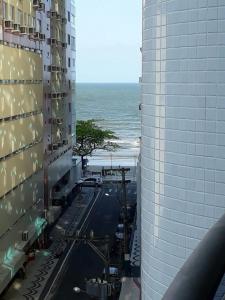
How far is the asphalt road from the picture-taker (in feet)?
92.2

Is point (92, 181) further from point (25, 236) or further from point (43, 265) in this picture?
point (25, 236)

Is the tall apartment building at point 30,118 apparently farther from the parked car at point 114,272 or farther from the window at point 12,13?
the parked car at point 114,272

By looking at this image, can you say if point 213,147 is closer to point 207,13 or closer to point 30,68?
point 207,13

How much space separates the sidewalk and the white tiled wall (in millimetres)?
14464

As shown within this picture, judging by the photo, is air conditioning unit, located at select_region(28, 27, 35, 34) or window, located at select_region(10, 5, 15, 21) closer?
window, located at select_region(10, 5, 15, 21)

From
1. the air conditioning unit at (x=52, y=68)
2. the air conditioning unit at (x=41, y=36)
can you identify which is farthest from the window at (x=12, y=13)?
the air conditioning unit at (x=52, y=68)

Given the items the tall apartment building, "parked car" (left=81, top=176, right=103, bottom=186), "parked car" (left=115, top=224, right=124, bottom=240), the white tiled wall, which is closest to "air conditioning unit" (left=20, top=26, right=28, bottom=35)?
the tall apartment building

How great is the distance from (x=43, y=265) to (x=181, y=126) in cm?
2123

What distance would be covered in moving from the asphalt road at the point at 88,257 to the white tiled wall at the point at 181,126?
14.1 meters

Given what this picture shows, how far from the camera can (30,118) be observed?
33.6m

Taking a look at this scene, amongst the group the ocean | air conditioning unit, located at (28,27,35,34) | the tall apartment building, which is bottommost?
the ocean

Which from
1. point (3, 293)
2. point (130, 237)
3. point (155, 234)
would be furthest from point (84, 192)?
point (155, 234)

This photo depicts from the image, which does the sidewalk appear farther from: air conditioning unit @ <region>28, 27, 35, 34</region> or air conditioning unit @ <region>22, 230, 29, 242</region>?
air conditioning unit @ <region>28, 27, 35, 34</region>

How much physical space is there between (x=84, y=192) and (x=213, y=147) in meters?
43.8
